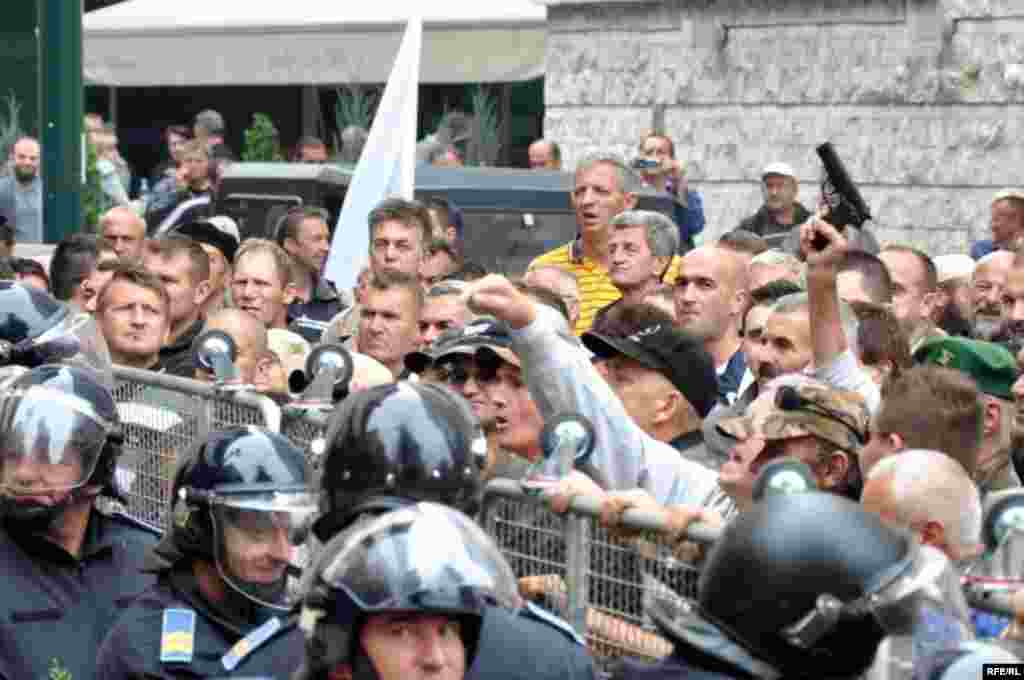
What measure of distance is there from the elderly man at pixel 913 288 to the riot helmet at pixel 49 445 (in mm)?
3452

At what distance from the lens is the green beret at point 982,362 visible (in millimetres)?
7133

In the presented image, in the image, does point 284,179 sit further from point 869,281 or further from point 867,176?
point 869,281

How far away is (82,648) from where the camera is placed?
6426 mm

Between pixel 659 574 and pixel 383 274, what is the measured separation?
14.4ft

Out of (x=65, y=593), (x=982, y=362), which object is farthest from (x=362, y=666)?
(x=982, y=362)

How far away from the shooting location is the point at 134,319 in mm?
9453

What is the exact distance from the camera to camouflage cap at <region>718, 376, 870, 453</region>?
19.6ft

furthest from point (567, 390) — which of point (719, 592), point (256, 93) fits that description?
point (256, 93)

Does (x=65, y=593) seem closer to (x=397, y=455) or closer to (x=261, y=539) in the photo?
(x=261, y=539)

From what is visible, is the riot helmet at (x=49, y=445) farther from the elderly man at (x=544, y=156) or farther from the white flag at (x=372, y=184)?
the elderly man at (x=544, y=156)

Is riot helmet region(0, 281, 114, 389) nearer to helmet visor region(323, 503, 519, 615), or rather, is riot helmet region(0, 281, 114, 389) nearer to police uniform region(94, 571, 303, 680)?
police uniform region(94, 571, 303, 680)

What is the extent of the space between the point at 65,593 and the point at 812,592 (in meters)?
3.37

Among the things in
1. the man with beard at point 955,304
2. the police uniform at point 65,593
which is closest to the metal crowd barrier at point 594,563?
the police uniform at point 65,593

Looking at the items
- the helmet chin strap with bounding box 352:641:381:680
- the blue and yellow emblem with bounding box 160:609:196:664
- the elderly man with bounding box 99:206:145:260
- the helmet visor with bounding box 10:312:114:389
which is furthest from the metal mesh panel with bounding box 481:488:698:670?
the elderly man with bounding box 99:206:145:260
